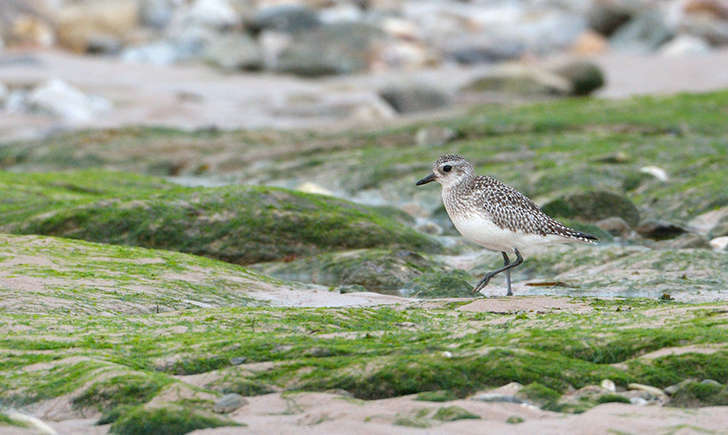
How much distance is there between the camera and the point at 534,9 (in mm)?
40812

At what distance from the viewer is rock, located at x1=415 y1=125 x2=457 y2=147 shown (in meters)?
17.7

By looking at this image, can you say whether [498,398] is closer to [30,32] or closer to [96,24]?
[30,32]

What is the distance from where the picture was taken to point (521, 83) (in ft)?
83.1

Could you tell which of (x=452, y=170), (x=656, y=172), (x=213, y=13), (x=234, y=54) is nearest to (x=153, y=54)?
(x=234, y=54)

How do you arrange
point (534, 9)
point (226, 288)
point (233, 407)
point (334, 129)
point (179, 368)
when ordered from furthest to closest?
point (534, 9), point (334, 129), point (226, 288), point (179, 368), point (233, 407)

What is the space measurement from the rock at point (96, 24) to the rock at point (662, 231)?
2498cm

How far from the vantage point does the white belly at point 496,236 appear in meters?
8.69

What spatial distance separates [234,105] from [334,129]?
5.28 metres

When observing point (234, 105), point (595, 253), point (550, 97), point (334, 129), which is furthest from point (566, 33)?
point (595, 253)

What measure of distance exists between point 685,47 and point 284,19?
12.7 meters

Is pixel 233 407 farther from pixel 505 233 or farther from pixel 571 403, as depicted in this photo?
pixel 505 233

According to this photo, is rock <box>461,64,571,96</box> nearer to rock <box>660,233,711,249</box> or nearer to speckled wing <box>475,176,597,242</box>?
rock <box>660,233,711,249</box>

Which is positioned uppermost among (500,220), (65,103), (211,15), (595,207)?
(211,15)

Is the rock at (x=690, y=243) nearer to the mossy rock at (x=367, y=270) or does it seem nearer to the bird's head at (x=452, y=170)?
the mossy rock at (x=367, y=270)
